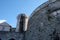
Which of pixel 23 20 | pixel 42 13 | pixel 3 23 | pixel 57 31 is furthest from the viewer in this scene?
pixel 3 23

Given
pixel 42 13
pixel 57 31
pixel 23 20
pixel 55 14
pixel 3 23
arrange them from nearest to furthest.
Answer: pixel 57 31 → pixel 55 14 → pixel 42 13 → pixel 23 20 → pixel 3 23

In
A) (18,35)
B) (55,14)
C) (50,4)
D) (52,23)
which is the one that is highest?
(50,4)

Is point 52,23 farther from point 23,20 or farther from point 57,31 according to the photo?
point 23,20

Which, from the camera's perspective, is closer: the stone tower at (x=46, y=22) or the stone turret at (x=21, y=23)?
the stone tower at (x=46, y=22)

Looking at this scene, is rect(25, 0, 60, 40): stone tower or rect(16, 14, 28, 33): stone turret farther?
rect(16, 14, 28, 33): stone turret

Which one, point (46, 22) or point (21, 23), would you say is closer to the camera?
point (46, 22)

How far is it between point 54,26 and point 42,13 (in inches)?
62.8

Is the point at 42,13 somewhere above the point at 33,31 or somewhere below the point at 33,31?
above

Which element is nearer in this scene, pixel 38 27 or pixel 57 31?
pixel 57 31

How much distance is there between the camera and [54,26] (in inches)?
356

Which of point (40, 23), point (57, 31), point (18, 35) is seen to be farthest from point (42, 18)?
point (18, 35)

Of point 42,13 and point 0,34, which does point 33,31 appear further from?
point 0,34

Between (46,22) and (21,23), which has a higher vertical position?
(21,23)

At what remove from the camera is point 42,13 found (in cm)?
1016
